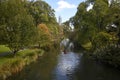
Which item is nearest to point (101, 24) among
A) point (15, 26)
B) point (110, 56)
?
point (110, 56)

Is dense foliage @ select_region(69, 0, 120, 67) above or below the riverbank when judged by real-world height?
above

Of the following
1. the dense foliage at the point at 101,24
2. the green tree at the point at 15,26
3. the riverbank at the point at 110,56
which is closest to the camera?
the green tree at the point at 15,26

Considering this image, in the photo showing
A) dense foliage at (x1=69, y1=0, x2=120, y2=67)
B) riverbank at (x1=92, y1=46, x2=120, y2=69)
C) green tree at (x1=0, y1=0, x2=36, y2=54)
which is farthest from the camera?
dense foliage at (x1=69, y1=0, x2=120, y2=67)

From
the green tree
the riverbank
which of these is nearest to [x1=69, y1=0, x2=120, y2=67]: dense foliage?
the riverbank

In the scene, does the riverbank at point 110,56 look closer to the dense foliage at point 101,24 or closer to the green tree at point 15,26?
A: the dense foliage at point 101,24

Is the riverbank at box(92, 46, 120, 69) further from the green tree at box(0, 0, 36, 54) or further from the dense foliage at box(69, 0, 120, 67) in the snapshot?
the green tree at box(0, 0, 36, 54)

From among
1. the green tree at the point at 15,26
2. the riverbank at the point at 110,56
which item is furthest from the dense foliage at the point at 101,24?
the green tree at the point at 15,26

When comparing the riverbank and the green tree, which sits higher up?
the green tree

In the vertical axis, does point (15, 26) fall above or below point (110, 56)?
above

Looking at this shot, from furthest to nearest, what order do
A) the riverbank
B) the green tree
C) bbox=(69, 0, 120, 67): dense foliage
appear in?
1. bbox=(69, 0, 120, 67): dense foliage
2. the riverbank
3. the green tree

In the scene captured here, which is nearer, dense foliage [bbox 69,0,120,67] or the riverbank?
the riverbank

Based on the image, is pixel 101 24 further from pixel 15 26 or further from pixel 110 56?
pixel 15 26

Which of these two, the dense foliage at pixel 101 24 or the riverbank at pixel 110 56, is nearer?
the riverbank at pixel 110 56

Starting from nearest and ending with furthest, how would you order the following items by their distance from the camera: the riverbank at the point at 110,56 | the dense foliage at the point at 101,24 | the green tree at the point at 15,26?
1. the green tree at the point at 15,26
2. the riverbank at the point at 110,56
3. the dense foliage at the point at 101,24
